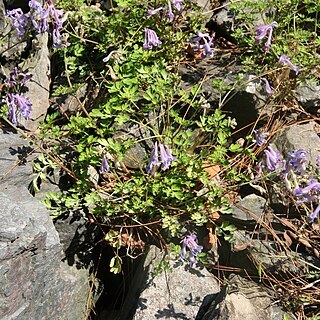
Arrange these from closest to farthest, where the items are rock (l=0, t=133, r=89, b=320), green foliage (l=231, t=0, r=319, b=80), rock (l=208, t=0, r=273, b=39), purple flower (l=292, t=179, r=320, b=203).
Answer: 1. rock (l=0, t=133, r=89, b=320)
2. purple flower (l=292, t=179, r=320, b=203)
3. green foliage (l=231, t=0, r=319, b=80)
4. rock (l=208, t=0, r=273, b=39)

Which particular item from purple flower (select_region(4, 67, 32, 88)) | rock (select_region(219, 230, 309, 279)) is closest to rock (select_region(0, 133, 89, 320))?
purple flower (select_region(4, 67, 32, 88))

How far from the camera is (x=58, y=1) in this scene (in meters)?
4.00

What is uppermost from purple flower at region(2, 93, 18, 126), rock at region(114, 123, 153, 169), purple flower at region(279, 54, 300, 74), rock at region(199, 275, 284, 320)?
purple flower at region(279, 54, 300, 74)

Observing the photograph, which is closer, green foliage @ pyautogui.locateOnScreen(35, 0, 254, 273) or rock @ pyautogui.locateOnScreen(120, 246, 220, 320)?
rock @ pyautogui.locateOnScreen(120, 246, 220, 320)

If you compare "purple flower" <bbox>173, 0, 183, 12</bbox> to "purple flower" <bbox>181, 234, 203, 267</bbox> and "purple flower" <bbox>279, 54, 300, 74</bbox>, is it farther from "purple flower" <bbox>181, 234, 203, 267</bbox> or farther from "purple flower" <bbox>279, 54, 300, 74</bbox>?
"purple flower" <bbox>181, 234, 203, 267</bbox>

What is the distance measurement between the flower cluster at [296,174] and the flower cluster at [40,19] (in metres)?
1.51

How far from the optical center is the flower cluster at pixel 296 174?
115 inches

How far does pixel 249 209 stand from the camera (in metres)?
3.47

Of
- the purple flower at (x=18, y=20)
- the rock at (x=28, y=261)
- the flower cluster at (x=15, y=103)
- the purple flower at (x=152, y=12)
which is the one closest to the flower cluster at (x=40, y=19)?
the purple flower at (x=18, y=20)

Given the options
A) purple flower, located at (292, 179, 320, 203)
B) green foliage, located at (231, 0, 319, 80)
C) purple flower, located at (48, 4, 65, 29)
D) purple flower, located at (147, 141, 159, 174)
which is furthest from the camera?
green foliage, located at (231, 0, 319, 80)

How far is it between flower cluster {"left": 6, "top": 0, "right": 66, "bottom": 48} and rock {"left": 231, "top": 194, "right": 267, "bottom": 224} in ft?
4.94

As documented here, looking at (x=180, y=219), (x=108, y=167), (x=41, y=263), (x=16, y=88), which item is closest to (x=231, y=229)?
(x=180, y=219)

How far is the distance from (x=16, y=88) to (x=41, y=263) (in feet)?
4.52

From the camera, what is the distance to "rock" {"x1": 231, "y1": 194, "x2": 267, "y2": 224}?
11.3 feet
